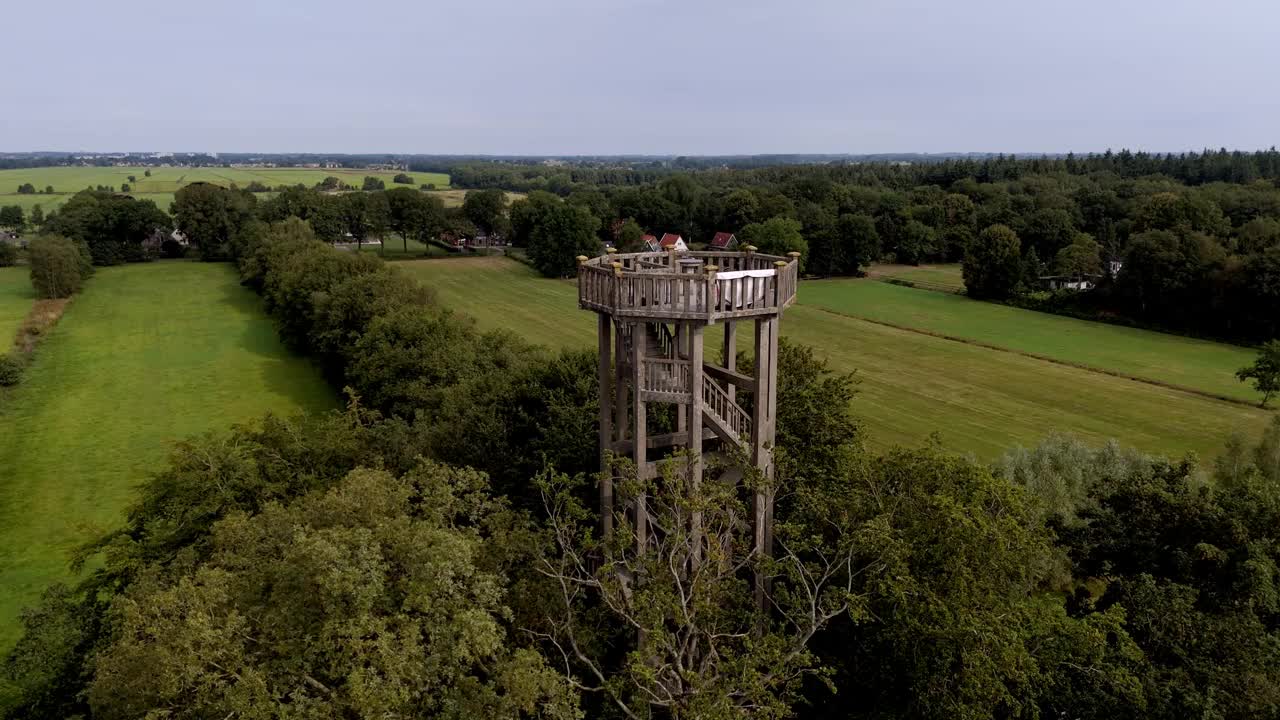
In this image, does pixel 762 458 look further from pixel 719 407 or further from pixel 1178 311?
pixel 1178 311

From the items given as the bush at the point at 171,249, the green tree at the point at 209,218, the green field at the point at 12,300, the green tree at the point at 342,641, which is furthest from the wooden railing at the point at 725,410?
the bush at the point at 171,249

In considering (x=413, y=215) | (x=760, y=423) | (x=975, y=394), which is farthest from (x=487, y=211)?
(x=760, y=423)

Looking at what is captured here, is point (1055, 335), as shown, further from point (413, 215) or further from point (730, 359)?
point (413, 215)

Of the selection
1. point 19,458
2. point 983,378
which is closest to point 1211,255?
point 983,378

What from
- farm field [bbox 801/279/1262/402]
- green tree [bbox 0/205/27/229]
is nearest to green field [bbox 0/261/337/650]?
farm field [bbox 801/279/1262/402]

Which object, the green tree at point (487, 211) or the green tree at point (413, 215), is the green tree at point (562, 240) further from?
the green tree at point (413, 215)

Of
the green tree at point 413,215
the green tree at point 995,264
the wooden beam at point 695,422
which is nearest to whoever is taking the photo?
the wooden beam at point 695,422
